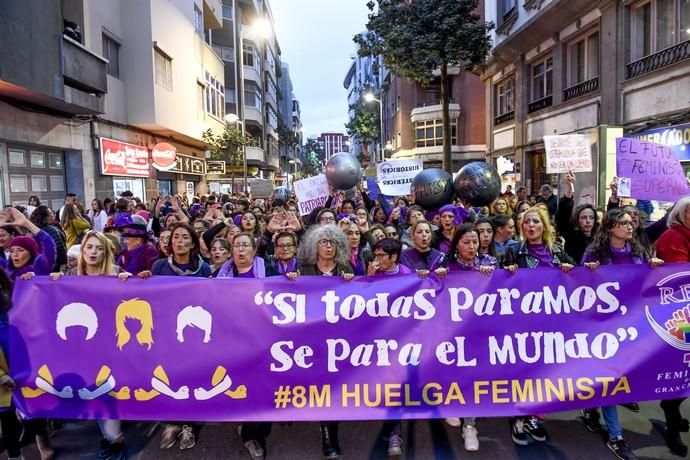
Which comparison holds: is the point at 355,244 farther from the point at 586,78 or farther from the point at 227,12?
the point at 227,12

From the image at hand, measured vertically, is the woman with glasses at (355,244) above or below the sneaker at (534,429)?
above

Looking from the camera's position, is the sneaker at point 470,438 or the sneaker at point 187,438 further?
the sneaker at point 187,438

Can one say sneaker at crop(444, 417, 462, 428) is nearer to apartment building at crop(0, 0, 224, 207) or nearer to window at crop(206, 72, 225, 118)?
apartment building at crop(0, 0, 224, 207)

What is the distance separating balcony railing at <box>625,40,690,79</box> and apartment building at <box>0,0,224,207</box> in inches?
569

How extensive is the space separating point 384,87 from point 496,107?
3459 centimetres

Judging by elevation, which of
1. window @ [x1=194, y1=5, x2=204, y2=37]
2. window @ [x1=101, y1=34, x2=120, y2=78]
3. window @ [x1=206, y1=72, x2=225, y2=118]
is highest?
window @ [x1=194, y1=5, x2=204, y2=37]

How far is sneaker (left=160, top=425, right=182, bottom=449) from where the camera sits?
3.71m

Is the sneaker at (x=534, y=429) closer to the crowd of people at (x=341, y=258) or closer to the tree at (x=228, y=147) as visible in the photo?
the crowd of people at (x=341, y=258)

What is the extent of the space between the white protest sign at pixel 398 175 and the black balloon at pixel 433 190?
109cm

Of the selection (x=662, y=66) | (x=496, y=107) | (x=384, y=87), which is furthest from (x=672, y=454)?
(x=384, y=87)

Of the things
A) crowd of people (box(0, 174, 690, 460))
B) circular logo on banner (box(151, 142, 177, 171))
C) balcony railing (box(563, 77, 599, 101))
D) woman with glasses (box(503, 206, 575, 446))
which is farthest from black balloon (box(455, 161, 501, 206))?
circular logo on banner (box(151, 142, 177, 171))

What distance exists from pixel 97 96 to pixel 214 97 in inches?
559

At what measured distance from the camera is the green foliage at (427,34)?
869 inches

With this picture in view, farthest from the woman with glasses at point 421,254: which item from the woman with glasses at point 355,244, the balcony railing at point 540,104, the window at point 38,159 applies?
the balcony railing at point 540,104
